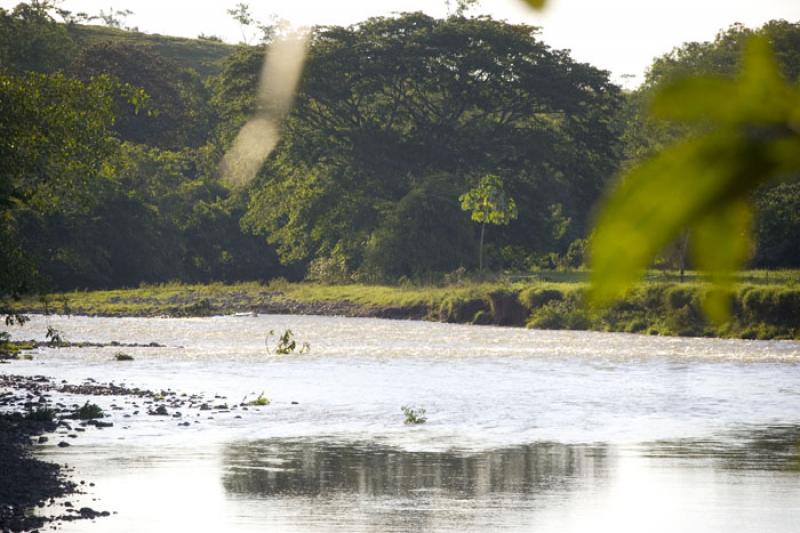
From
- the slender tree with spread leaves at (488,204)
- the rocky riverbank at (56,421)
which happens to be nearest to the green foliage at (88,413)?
the rocky riverbank at (56,421)

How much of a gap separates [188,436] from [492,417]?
728cm

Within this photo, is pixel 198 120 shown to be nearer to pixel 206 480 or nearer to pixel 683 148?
pixel 206 480

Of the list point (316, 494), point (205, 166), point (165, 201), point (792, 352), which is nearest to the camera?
point (316, 494)

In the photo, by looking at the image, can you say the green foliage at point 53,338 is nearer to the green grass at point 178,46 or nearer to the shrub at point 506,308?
the shrub at point 506,308

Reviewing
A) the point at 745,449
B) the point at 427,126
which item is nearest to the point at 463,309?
the point at 427,126

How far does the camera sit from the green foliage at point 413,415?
29391 millimetres

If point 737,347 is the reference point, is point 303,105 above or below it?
above

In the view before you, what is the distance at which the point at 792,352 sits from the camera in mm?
45344

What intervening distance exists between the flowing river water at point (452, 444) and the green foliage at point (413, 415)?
21 centimetres

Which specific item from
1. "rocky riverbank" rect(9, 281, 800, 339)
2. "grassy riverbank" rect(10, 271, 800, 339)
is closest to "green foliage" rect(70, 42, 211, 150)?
"rocky riverbank" rect(9, 281, 800, 339)

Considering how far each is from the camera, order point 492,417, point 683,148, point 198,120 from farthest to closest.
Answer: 1. point 198,120
2. point 492,417
3. point 683,148

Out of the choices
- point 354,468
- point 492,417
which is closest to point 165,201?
point 492,417

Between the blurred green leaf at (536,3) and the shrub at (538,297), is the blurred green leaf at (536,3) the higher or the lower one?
the higher one

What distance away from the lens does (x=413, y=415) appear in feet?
97.6
